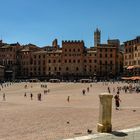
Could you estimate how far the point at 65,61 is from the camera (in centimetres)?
12275

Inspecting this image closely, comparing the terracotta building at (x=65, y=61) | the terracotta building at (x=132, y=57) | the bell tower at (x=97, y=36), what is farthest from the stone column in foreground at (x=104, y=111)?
the bell tower at (x=97, y=36)

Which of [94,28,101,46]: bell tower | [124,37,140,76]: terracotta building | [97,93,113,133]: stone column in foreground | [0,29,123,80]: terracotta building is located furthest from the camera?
[94,28,101,46]: bell tower

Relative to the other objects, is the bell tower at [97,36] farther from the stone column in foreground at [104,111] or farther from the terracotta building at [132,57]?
the stone column in foreground at [104,111]

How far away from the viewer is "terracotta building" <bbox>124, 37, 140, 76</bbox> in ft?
329

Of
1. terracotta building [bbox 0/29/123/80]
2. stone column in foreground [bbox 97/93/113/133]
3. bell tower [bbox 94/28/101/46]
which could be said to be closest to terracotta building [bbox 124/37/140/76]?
terracotta building [bbox 0/29/123/80]

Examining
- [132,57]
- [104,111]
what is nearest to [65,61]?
[132,57]

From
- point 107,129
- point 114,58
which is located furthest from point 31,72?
point 107,129

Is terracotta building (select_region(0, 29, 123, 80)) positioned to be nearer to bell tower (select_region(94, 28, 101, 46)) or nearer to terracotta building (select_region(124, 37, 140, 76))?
terracotta building (select_region(124, 37, 140, 76))

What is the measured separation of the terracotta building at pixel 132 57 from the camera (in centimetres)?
10025

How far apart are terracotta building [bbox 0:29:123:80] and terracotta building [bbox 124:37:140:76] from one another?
11578 mm

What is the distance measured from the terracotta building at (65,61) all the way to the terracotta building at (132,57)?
1158 centimetres

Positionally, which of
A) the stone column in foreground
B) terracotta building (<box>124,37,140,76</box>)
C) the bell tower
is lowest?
the stone column in foreground

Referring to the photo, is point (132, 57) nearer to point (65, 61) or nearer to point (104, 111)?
point (65, 61)

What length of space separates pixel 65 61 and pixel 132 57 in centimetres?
2633
